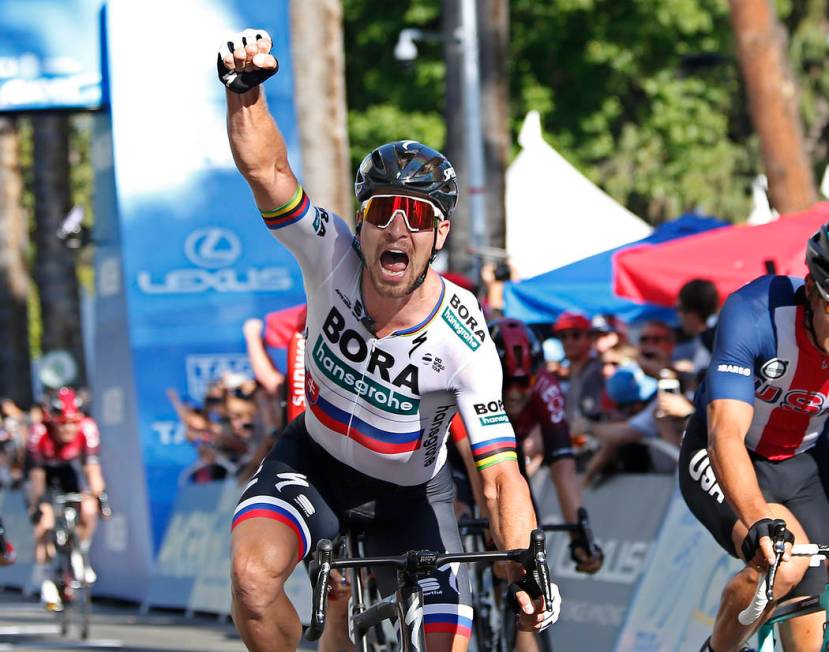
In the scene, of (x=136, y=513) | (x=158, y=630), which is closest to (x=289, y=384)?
(x=158, y=630)

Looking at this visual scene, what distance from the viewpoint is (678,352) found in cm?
1138

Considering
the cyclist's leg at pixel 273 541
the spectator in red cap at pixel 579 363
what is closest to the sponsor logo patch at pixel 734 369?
the cyclist's leg at pixel 273 541

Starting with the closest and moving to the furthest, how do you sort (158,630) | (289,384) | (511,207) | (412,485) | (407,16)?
(412,485)
(289,384)
(158,630)
(511,207)
(407,16)

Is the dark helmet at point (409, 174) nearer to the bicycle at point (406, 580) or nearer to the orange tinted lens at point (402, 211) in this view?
the orange tinted lens at point (402, 211)

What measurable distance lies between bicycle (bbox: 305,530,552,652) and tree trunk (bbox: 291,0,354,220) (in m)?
9.47

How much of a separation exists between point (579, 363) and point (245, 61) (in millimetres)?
6963

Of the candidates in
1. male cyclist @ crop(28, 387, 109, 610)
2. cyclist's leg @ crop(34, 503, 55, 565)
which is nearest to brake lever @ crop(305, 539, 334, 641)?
cyclist's leg @ crop(34, 503, 55, 565)

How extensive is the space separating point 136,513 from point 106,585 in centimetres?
153

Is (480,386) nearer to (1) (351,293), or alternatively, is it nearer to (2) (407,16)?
(1) (351,293)

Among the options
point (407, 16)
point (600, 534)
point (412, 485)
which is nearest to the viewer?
point (412, 485)

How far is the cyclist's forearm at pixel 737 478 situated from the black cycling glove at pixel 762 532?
0.20 m

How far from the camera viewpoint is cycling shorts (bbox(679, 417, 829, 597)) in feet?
21.0

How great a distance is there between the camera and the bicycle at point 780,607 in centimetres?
524

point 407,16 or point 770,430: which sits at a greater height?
point 407,16
